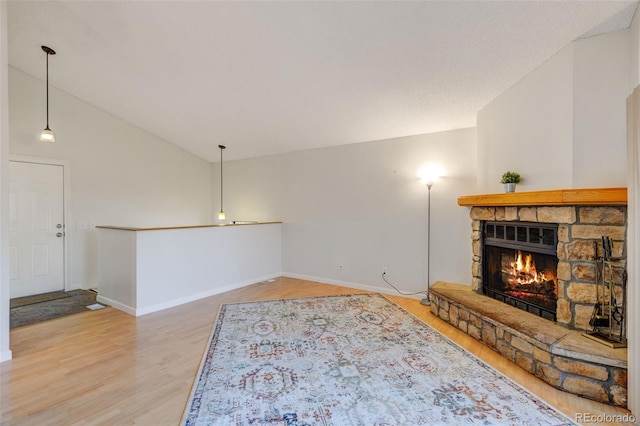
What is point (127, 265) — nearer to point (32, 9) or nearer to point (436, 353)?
point (32, 9)

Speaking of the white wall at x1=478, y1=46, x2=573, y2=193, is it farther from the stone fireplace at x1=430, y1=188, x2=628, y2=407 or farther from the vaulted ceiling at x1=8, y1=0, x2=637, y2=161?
the stone fireplace at x1=430, y1=188, x2=628, y2=407

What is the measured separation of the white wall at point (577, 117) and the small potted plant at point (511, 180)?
0.06 metres

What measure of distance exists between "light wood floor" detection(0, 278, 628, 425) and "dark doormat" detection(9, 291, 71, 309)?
43.9 inches

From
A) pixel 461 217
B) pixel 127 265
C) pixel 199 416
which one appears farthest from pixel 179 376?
pixel 461 217

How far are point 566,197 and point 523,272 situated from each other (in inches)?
42.6

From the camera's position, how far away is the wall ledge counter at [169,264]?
3.83 m

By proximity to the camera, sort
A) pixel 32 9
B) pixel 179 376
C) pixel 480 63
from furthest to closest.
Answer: pixel 32 9 → pixel 480 63 → pixel 179 376

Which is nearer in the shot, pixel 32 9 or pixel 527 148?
pixel 527 148

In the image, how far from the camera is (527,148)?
9.71 ft

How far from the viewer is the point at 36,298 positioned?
4.45 metres

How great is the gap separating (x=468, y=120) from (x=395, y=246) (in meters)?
2.04

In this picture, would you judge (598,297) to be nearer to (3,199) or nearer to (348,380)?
(348,380)

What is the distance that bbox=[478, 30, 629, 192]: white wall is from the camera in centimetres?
236

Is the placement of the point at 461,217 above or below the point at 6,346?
above
